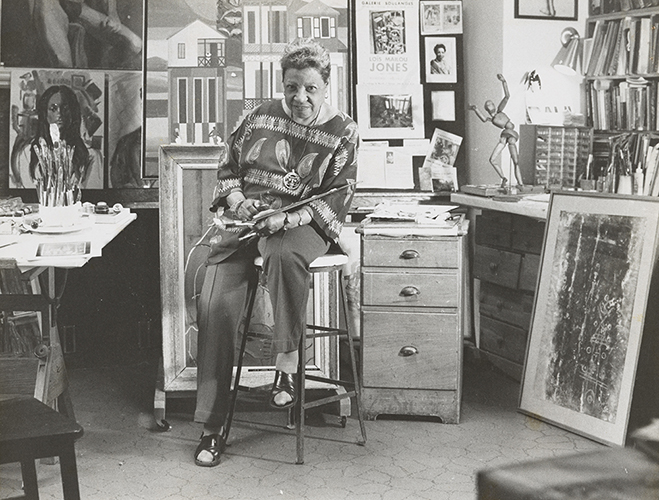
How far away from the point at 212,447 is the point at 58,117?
2.01 metres

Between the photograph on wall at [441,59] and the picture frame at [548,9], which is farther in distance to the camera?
the photograph on wall at [441,59]

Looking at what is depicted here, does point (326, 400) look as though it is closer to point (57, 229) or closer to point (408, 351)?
point (408, 351)

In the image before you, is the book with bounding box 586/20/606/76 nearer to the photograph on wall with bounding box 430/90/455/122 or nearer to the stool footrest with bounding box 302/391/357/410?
the photograph on wall with bounding box 430/90/455/122

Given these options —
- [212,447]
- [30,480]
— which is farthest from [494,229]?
[30,480]

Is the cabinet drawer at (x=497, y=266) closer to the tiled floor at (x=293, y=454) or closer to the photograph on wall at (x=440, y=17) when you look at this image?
the tiled floor at (x=293, y=454)

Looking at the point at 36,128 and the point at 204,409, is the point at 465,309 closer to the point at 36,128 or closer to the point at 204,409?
the point at 204,409

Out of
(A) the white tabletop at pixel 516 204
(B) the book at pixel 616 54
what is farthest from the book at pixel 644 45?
(A) the white tabletop at pixel 516 204


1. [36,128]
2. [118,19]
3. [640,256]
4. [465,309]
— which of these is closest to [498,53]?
[465,309]

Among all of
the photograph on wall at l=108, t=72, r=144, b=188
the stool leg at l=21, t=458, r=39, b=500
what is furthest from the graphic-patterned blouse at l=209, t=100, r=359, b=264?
the stool leg at l=21, t=458, r=39, b=500

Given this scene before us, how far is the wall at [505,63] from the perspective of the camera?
171 inches

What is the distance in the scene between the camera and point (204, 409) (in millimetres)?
3199

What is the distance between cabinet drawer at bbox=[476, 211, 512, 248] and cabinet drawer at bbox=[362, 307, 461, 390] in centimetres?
77

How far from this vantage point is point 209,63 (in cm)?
428

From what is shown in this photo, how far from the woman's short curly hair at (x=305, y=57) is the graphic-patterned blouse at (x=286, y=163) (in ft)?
0.63
